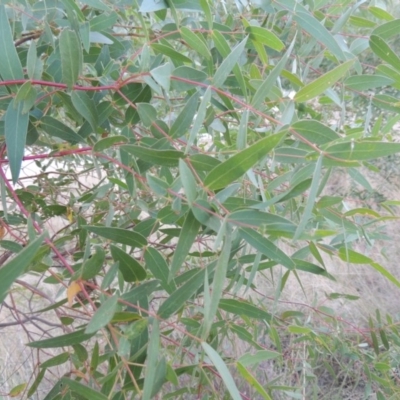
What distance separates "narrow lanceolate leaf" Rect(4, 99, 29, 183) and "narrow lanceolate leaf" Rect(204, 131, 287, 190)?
0.62 ft

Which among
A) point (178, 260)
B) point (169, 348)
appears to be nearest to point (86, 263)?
point (178, 260)

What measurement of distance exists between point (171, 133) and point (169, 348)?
0.63 m

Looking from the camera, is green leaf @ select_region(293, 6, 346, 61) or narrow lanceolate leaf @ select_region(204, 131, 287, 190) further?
green leaf @ select_region(293, 6, 346, 61)

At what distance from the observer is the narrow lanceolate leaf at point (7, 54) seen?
1.47 feet

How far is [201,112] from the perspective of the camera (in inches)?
17.5

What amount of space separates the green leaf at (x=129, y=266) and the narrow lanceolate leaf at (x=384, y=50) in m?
0.35

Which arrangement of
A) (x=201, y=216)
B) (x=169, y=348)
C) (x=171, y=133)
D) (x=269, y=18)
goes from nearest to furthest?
(x=201, y=216), (x=171, y=133), (x=269, y=18), (x=169, y=348)

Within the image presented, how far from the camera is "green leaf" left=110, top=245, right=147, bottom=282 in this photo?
1.57ft

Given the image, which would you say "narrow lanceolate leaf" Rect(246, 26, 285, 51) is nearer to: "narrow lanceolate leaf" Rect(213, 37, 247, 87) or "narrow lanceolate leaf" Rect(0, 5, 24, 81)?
"narrow lanceolate leaf" Rect(213, 37, 247, 87)

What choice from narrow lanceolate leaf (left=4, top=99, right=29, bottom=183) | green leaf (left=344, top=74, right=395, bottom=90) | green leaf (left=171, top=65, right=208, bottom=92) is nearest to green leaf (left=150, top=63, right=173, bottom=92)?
green leaf (left=171, top=65, right=208, bottom=92)

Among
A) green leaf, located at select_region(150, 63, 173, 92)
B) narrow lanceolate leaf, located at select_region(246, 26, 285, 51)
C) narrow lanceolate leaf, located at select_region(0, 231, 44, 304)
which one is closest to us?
narrow lanceolate leaf, located at select_region(0, 231, 44, 304)

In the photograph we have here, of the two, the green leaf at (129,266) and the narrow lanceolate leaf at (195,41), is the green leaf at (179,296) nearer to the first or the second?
the green leaf at (129,266)

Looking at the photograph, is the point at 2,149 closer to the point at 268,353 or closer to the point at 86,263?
the point at 86,263

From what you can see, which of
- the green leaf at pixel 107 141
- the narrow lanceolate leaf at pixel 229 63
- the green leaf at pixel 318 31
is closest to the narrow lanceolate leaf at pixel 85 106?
the green leaf at pixel 107 141
